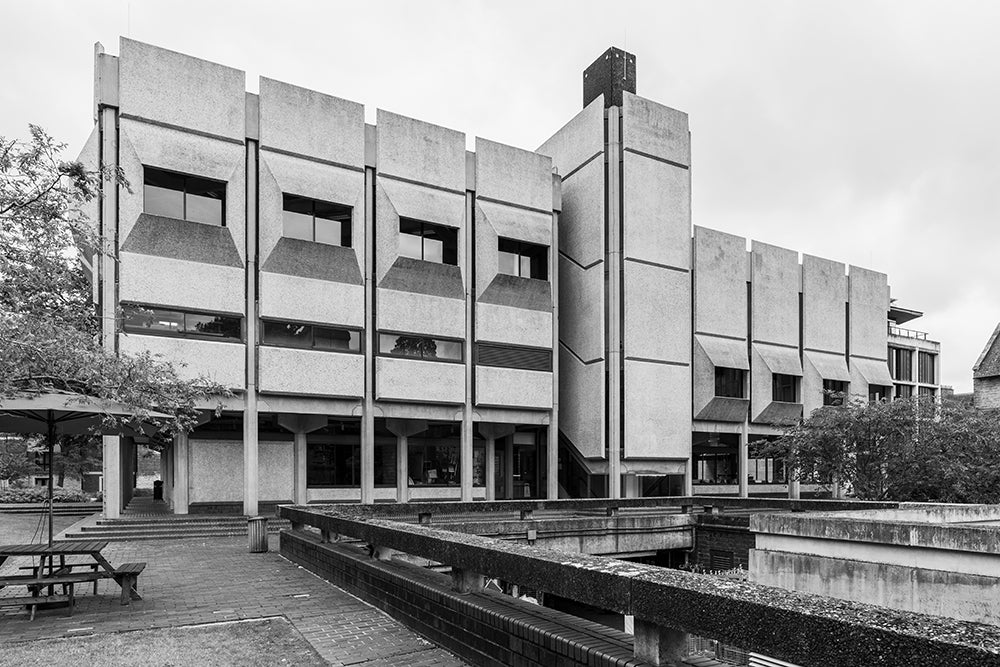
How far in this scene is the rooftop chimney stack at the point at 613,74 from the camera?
32.5m

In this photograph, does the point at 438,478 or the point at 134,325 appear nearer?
the point at 134,325

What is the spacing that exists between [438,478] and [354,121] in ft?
47.3

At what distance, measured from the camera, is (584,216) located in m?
30.7

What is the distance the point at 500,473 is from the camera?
31906mm

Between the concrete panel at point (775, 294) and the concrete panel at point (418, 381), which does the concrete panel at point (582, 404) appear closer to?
the concrete panel at point (418, 381)

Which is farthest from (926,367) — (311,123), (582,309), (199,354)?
(199,354)

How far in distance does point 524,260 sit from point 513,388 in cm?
577

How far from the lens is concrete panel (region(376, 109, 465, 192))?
25469mm

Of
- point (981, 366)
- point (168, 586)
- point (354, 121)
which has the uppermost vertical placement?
point (354, 121)

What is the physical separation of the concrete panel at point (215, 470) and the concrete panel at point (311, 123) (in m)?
10.2

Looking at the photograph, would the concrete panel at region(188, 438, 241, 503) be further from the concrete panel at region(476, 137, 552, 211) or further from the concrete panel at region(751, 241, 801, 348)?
the concrete panel at region(751, 241, 801, 348)

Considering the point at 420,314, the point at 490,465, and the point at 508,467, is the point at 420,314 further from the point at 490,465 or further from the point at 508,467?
the point at 508,467

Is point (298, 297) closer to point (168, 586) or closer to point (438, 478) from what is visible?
point (438, 478)

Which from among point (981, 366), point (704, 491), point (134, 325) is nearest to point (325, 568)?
point (134, 325)
